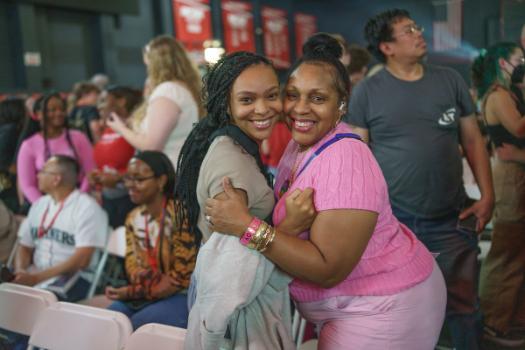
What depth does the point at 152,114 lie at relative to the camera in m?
2.91

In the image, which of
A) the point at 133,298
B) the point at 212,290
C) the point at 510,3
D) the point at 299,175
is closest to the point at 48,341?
the point at 133,298

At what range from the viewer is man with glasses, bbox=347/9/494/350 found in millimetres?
2307

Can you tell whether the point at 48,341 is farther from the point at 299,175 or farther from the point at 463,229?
the point at 463,229

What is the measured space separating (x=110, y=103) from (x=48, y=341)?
249cm

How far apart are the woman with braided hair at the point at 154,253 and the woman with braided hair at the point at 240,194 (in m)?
0.93

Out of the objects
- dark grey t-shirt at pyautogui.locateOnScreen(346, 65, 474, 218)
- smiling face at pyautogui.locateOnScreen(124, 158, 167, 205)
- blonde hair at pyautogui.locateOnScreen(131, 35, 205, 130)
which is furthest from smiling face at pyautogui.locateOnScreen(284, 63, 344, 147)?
blonde hair at pyautogui.locateOnScreen(131, 35, 205, 130)

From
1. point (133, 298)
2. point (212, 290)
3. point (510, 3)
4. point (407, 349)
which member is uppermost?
point (510, 3)

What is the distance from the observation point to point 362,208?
51.8 inches

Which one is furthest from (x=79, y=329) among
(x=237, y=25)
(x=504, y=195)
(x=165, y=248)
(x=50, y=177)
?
(x=237, y=25)

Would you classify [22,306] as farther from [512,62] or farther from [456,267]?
[512,62]

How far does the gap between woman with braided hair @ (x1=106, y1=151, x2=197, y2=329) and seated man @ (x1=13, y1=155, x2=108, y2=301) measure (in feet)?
1.20

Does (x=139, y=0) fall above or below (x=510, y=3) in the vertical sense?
above

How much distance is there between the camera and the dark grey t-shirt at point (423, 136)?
7.55ft

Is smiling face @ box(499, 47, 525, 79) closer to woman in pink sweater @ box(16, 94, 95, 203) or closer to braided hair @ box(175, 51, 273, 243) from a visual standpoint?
braided hair @ box(175, 51, 273, 243)
